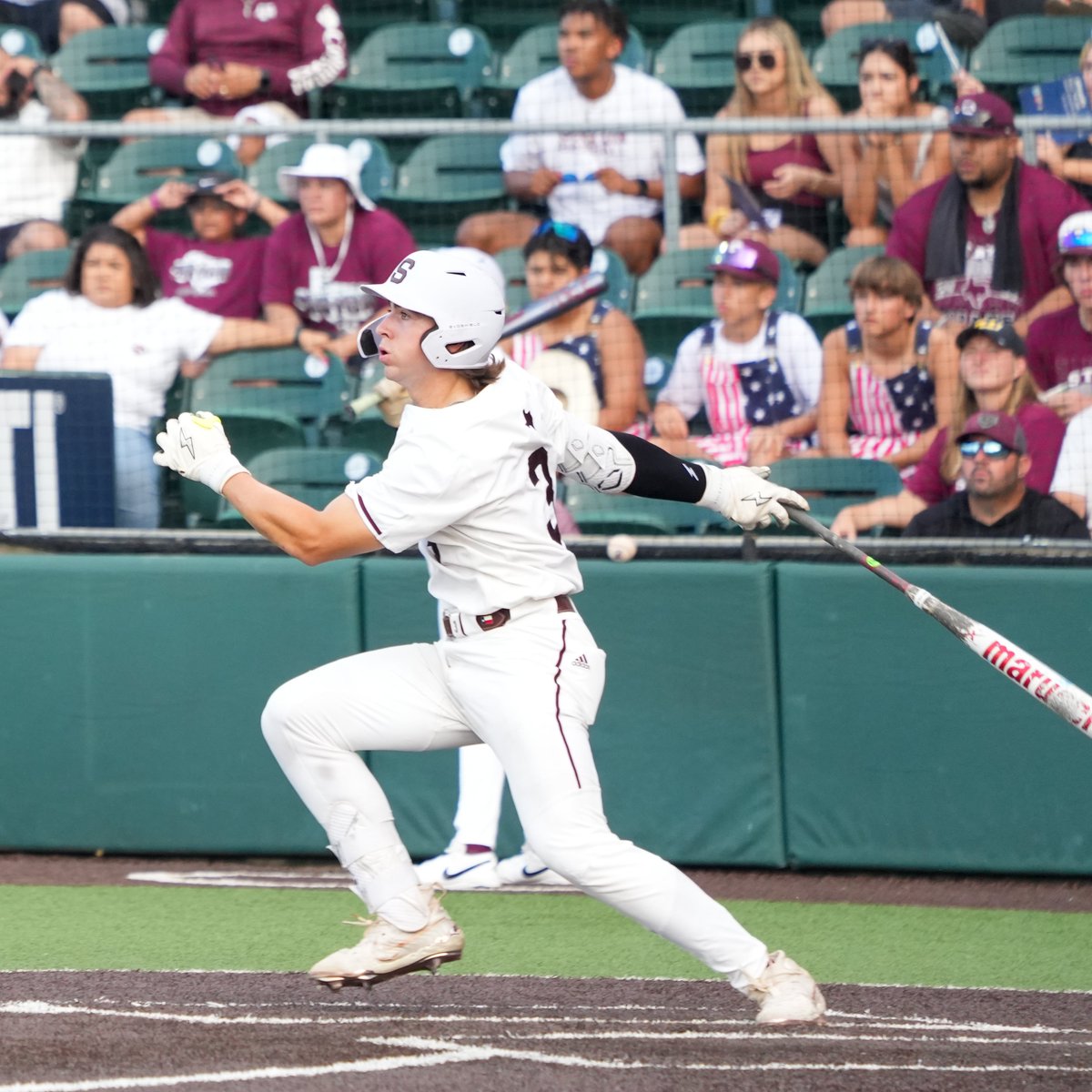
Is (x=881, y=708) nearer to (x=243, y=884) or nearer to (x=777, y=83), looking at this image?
(x=243, y=884)

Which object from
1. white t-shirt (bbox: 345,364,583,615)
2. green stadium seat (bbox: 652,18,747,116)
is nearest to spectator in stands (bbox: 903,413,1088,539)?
white t-shirt (bbox: 345,364,583,615)

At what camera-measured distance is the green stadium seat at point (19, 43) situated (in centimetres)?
944

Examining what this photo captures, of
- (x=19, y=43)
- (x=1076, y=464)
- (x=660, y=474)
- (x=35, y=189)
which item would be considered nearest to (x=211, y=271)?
(x=35, y=189)

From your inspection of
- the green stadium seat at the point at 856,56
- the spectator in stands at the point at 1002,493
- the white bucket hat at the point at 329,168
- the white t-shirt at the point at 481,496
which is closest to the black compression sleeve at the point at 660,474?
the white t-shirt at the point at 481,496

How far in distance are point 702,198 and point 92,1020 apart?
4765 mm

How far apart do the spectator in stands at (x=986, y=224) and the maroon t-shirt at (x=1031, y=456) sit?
0.63 metres

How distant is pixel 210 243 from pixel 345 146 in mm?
766

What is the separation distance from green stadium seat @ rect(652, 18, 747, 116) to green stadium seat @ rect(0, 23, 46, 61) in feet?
11.2

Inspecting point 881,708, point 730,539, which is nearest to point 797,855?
point 881,708

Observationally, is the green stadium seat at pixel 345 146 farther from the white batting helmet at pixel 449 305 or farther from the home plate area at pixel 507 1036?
the home plate area at pixel 507 1036

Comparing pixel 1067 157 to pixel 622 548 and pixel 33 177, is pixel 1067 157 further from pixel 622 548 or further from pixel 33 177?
pixel 33 177

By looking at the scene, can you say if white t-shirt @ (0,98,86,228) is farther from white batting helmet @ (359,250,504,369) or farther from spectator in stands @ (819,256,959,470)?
white batting helmet @ (359,250,504,369)

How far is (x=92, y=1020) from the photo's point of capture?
395cm

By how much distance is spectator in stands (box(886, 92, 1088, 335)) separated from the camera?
21.9 feet
